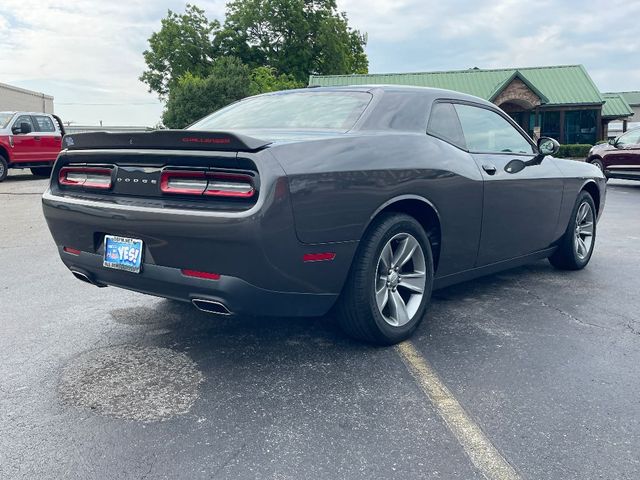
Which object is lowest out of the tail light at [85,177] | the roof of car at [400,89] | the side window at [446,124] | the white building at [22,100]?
the tail light at [85,177]

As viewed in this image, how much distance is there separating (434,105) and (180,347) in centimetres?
225

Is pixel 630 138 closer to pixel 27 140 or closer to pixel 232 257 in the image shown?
pixel 232 257

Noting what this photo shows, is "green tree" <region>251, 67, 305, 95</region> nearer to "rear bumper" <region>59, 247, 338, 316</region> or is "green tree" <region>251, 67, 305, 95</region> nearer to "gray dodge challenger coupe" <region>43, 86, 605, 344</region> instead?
"gray dodge challenger coupe" <region>43, 86, 605, 344</region>

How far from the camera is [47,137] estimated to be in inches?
677

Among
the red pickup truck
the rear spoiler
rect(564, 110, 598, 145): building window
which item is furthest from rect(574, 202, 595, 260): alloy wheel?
rect(564, 110, 598, 145): building window

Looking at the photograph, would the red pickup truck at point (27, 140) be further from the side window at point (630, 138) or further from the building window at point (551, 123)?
the building window at point (551, 123)

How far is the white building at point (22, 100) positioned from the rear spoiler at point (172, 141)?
31.5 metres

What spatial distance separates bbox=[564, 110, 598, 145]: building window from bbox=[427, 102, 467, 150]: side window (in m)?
34.8

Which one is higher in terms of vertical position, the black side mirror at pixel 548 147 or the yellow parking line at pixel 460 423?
the black side mirror at pixel 548 147

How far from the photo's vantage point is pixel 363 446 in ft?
8.00

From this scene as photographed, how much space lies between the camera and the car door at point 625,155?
578 inches

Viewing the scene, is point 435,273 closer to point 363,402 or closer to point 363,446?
point 363,402

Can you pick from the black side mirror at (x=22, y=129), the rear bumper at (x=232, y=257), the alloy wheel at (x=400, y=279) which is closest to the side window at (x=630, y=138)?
the alloy wheel at (x=400, y=279)

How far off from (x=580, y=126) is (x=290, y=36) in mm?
25577
